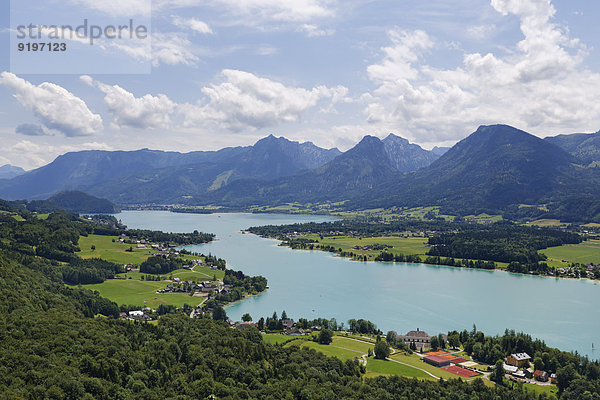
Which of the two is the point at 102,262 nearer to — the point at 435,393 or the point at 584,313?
the point at 435,393

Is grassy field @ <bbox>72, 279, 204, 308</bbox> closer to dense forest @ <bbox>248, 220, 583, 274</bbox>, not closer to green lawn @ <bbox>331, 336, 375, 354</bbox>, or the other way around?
green lawn @ <bbox>331, 336, 375, 354</bbox>

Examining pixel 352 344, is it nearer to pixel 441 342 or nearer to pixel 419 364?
pixel 419 364

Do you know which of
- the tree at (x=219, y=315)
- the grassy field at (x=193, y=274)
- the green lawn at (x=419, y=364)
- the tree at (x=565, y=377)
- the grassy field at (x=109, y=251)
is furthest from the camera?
the grassy field at (x=109, y=251)

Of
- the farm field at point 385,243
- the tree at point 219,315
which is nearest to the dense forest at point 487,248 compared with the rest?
the farm field at point 385,243

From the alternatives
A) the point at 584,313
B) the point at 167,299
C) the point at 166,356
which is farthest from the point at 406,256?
the point at 166,356

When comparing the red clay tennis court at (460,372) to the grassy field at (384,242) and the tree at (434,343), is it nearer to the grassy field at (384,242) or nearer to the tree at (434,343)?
the tree at (434,343)

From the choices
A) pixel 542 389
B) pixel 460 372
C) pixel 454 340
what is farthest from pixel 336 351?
pixel 542 389
